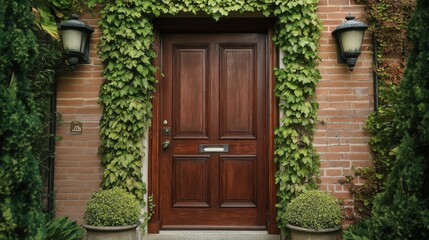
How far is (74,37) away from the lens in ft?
12.6

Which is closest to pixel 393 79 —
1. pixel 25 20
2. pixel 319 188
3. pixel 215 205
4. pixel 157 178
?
pixel 319 188

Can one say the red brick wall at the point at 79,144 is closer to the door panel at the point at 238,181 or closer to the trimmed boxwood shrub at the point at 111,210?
the trimmed boxwood shrub at the point at 111,210

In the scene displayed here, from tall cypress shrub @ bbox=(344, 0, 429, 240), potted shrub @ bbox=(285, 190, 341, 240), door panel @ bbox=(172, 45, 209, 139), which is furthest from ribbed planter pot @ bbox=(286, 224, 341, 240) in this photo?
door panel @ bbox=(172, 45, 209, 139)

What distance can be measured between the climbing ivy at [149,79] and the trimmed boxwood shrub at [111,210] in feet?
1.23

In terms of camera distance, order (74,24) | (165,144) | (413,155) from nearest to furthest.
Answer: (413,155) < (74,24) < (165,144)

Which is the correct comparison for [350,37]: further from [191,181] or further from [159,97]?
[191,181]

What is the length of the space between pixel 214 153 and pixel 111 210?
52.8 inches

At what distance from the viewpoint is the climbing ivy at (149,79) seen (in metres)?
3.91

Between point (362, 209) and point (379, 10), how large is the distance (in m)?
2.07

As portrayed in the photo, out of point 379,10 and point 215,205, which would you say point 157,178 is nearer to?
point 215,205

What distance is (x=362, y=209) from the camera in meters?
3.90

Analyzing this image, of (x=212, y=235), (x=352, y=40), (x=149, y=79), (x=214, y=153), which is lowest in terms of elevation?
(x=212, y=235)

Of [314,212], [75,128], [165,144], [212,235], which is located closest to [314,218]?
[314,212]

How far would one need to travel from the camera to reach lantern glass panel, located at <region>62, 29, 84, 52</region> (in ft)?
12.5
